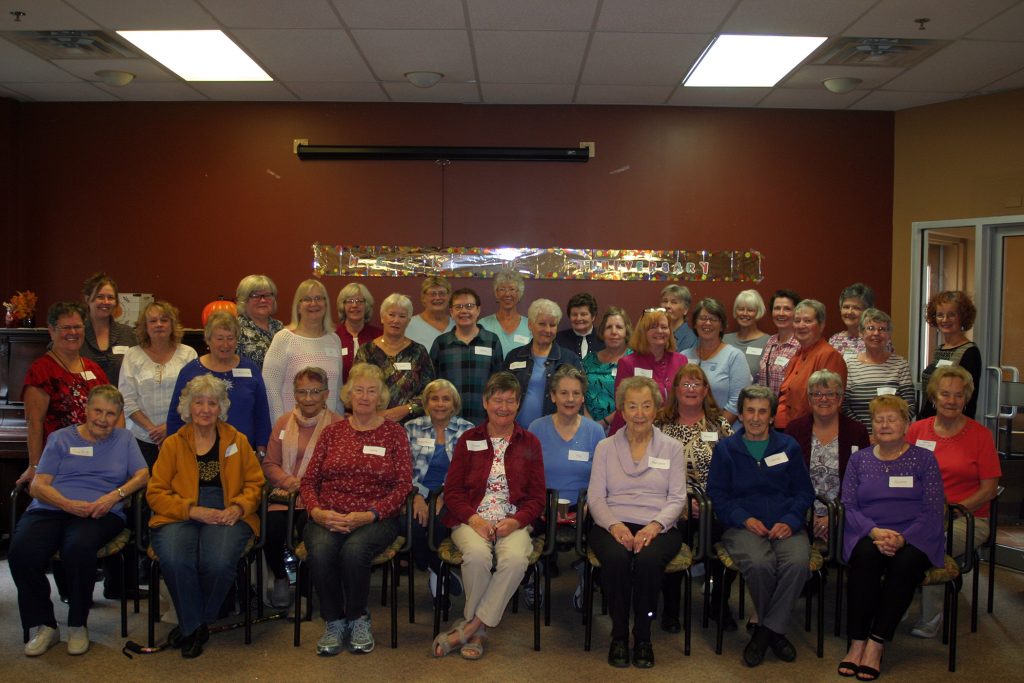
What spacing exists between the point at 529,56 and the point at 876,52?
2.24 metres

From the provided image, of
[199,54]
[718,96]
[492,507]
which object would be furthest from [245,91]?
[492,507]

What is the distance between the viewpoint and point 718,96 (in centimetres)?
622

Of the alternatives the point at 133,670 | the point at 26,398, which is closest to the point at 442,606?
the point at 133,670

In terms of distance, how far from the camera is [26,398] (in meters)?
4.11

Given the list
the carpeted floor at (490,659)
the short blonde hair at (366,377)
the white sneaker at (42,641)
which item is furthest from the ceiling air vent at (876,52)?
the white sneaker at (42,641)

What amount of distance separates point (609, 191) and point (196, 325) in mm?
3578

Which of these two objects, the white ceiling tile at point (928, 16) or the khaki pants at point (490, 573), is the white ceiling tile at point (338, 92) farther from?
the khaki pants at point (490, 573)

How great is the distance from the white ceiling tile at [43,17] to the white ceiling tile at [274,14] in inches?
32.3

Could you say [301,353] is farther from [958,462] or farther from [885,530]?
[958,462]

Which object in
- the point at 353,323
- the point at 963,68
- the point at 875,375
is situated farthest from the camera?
the point at 963,68

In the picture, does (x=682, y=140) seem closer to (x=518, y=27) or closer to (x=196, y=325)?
(x=518, y=27)

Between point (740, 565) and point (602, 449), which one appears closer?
point (740, 565)

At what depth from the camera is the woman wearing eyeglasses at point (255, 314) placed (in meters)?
4.63

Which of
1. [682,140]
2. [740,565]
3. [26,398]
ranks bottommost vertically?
[740,565]
